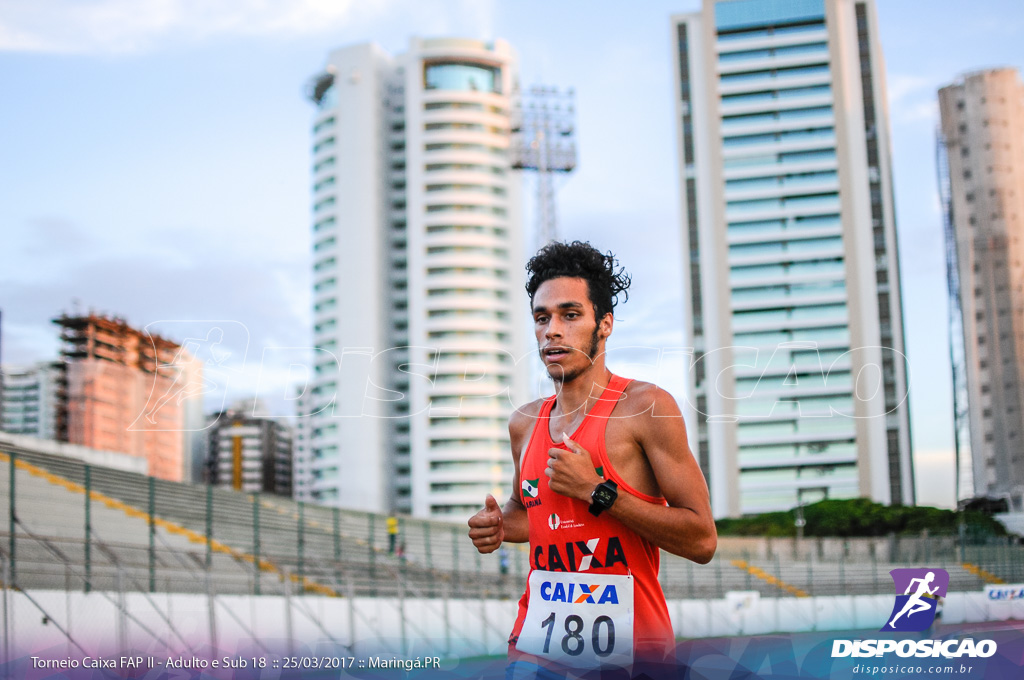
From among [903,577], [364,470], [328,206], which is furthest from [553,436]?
[328,206]

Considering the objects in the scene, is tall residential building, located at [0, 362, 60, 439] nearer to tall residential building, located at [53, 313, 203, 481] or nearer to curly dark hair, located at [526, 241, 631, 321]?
tall residential building, located at [53, 313, 203, 481]

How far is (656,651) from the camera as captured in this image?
140 inches

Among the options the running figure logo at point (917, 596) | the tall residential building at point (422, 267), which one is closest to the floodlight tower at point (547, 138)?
the tall residential building at point (422, 267)

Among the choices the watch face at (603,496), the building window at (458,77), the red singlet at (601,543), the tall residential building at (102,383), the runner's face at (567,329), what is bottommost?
the red singlet at (601,543)

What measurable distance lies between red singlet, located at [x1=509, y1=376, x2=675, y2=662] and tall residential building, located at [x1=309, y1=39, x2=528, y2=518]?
88732mm

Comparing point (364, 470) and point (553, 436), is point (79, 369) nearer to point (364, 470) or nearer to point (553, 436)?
point (364, 470)

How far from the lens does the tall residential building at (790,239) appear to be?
89.3 meters

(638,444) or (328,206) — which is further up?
(328,206)

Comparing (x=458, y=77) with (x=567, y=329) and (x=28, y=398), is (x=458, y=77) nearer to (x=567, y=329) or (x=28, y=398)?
(x=567, y=329)

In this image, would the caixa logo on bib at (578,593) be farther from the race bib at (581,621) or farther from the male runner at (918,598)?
the male runner at (918,598)

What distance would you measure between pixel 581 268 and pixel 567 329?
26 centimetres

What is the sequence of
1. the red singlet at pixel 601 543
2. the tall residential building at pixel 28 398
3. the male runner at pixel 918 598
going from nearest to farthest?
the red singlet at pixel 601 543 < the male runner at pixel 918 598 < the tall residential building at pixel 28 398

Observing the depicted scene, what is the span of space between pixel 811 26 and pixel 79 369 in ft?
332

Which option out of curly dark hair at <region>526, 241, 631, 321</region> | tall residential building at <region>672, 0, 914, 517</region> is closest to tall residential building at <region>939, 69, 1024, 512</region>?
tall residential building at <region>672, 0, 914, 517</region>
